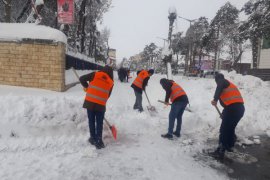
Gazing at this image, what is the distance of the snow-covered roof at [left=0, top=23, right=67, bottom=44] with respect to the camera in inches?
312

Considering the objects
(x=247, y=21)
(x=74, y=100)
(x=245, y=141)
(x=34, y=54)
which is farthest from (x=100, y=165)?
(x=247, y=21)

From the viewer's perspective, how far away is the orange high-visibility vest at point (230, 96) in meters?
5.45

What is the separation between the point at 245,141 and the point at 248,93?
4.86 metres

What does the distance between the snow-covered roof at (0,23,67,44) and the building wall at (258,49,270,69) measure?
79.6 feet

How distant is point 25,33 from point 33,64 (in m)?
0.96

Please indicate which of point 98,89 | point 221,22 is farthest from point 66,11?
point 221,22

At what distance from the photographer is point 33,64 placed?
26.7ft

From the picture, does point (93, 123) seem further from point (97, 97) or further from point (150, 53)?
point (150, 53)

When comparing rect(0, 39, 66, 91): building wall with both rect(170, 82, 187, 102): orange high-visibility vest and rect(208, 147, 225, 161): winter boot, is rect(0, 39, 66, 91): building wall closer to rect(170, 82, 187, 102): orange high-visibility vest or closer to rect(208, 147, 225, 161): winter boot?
rect(170, 82, 187, 102): orange high-visibility vest

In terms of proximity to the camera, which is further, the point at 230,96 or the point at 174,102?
the point at 174,102

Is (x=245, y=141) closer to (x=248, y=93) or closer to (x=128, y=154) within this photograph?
(x=128, y=154)

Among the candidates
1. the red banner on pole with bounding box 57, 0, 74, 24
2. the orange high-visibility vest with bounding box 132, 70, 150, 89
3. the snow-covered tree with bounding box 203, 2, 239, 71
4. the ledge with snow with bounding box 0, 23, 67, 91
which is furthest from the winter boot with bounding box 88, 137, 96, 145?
the snow-covered tree with bounding box 203, 2, 239, 71

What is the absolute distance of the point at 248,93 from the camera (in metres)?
10.8

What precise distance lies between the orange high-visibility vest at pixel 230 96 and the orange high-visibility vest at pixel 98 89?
2.45 m
